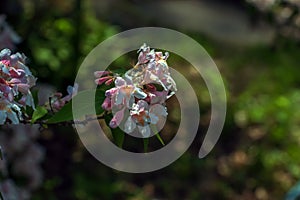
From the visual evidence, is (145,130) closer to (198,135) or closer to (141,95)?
(141,95)

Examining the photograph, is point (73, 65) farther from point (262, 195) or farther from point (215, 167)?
point (262, 195)

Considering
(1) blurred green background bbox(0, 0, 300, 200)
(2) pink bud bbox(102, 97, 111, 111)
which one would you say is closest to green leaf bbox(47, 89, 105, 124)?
(2) pink bud bbox(102, 97, 111, 111)

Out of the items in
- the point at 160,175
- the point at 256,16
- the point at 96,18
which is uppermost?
the point at 96,18

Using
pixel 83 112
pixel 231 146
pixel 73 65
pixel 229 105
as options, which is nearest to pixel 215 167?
pixel 231 146

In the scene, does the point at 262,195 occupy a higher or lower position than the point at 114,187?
higher

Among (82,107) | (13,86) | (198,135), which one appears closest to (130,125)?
(82,107)

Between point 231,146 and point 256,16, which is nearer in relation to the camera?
point 256,16

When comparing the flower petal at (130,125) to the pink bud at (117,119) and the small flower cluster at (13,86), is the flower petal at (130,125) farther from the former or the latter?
the small flower cluster at (13,86)
